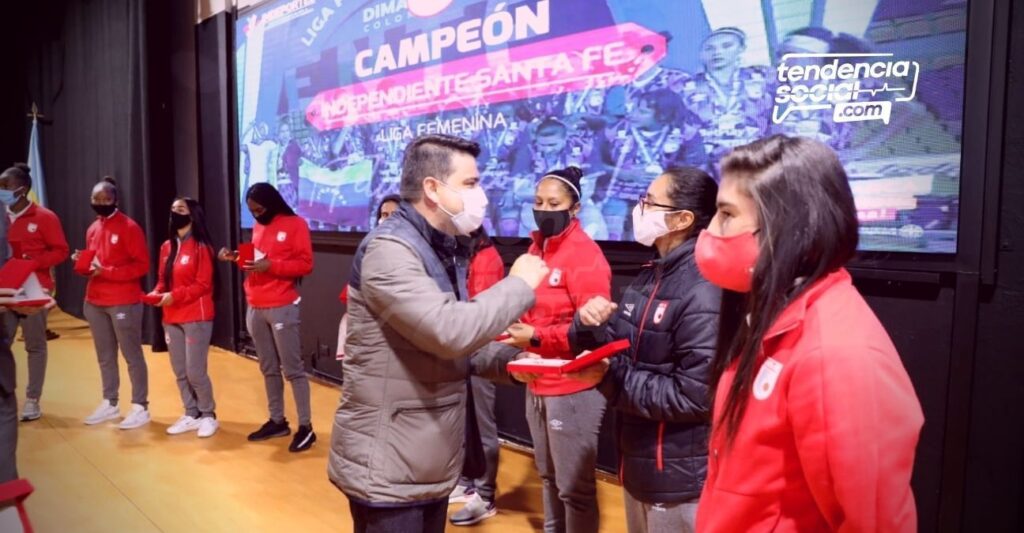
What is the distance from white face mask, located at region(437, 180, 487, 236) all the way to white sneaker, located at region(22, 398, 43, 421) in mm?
4330

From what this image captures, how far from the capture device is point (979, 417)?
2.35 meters

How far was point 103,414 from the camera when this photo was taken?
4516mm

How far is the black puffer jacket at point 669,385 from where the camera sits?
1.63 meters

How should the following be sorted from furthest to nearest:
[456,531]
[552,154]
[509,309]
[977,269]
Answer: [552,154]
[456,531]
[977,269]
[509,309]

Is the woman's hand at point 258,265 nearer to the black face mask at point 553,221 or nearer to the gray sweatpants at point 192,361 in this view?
the gray sweatpants at point 192,361

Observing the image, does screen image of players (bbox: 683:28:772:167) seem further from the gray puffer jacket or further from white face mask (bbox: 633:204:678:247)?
the gray puffer jacket

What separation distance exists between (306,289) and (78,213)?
5120 mm

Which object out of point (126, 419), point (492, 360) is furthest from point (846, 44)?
point (126, 419)

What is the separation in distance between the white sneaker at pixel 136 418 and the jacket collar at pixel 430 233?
12.1ft

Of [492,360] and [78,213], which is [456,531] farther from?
[78,213]

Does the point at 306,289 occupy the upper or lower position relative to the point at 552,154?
lower

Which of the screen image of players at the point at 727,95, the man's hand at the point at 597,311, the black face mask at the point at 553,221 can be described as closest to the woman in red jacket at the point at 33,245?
the black face mask at the point at 553,221

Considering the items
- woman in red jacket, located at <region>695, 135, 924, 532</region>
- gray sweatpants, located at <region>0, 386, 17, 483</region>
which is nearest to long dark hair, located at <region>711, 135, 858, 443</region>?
woman in red jacket, located at <region>695, 135, 924, 532</region>

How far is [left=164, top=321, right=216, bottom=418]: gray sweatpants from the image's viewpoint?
4.16 meters
